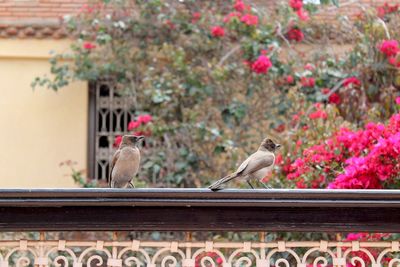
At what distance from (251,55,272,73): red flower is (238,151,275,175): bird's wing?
5.87 m

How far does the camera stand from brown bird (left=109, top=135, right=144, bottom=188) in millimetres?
5512

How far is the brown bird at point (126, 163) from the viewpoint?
551 centimetres

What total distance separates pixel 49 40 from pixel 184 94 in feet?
8.31

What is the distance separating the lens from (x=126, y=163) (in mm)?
5516

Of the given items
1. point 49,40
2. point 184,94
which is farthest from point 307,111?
point 49,40

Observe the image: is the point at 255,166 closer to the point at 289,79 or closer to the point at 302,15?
the point at 289,79

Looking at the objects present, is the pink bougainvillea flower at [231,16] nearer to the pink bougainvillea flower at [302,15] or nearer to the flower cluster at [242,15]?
the flower cluster at [242,15]

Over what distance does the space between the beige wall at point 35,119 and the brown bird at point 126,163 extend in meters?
8.01

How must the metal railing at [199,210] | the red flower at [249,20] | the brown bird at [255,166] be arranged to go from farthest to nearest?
the red flower at [249,20]
the brown bird at [255,166]
the metal railing at [199,210]

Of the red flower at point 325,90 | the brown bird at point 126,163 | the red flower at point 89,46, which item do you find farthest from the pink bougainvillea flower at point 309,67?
the brown bird at point 126,163

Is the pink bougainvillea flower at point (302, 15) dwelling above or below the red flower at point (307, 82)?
above

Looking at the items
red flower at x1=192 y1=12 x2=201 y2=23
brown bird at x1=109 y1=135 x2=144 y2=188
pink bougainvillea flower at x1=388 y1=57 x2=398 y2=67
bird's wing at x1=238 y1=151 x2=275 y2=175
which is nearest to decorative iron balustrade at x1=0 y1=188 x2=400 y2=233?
bird's wing at x1=238 y1=151 x2=275 y2=175

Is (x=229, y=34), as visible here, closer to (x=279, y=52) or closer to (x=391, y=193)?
(x=279, y=52)

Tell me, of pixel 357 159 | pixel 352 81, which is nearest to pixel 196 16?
pixel 352 81
